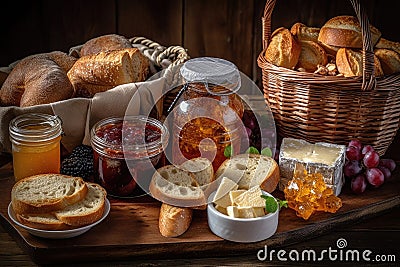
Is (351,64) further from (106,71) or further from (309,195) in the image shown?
(106,71)

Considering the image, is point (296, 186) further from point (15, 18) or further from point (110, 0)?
point (15, 18)

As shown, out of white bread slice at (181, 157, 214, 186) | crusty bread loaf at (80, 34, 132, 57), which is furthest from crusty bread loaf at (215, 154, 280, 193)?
crusty bread loaf at (80, 34, 132, 57)

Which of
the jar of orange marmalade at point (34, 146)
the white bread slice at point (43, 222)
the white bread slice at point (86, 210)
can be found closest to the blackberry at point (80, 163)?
the jar of orange marmalade at point (34, 146)

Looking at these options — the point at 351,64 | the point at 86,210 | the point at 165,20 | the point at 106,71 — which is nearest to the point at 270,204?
the point at 86,210

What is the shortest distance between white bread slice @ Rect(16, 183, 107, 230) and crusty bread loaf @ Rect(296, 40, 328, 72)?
0.70 m

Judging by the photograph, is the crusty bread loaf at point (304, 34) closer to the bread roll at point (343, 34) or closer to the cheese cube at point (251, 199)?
the bread roll at point (343, 34)

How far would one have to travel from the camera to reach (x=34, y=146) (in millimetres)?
1614

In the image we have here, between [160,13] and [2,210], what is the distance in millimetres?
1027

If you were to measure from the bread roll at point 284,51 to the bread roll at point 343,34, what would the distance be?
0.09 m

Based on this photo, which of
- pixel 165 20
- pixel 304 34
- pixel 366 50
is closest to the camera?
pixel 366 50

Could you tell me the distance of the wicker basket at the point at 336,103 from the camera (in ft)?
5.59

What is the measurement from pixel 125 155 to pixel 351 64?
2.10 ft

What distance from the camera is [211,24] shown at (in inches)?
93.4

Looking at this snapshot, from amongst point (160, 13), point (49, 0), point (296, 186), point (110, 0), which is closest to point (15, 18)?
point (49, 0)
